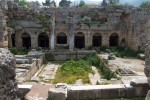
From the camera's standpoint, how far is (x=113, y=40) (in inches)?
1151

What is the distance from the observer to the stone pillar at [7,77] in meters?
5.22

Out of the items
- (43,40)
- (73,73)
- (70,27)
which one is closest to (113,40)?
(70,27)

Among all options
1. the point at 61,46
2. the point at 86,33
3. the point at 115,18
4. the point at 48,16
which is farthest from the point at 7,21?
the point at 115,18

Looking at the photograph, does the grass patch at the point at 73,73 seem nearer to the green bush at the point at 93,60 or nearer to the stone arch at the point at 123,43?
the green bush at the point at 93,60

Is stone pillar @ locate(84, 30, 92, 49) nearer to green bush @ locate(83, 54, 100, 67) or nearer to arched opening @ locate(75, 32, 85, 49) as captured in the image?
arched opening @ locate(75, 32, 85, 49)

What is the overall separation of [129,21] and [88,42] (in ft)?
14.7

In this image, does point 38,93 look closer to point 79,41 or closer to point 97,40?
point 79,41

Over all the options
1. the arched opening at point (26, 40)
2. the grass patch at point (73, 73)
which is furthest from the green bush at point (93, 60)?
the arched opening at point (26, 40)

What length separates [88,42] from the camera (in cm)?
2747

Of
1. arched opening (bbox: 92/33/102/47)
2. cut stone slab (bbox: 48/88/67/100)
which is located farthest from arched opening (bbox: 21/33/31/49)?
cut stone slab (bbox: 48/88/67/100)

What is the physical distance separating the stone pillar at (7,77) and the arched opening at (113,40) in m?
23.2

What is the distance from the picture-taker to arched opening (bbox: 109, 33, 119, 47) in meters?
28.4

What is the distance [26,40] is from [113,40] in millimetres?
8982

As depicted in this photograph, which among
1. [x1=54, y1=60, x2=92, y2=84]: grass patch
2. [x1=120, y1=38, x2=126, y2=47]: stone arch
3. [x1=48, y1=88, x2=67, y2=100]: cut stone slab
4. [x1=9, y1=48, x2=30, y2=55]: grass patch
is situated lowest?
[x1=54, y1=60, x2=92, y2=84]: grass patch
